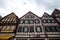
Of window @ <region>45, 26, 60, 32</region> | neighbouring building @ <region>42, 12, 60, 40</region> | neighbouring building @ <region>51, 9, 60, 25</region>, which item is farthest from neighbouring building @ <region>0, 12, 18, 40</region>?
neighbouring building @ <region>51, 9, 60, 25</region>

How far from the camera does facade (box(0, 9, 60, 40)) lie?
1685cm

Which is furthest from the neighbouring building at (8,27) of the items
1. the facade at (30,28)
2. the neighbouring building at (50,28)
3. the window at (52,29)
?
the window at (52,29)

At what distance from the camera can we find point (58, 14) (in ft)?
79.6

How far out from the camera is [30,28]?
18859 mm

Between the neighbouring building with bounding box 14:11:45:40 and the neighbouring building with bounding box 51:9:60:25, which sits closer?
the neighbouring building with bounding box 14:11:45:40

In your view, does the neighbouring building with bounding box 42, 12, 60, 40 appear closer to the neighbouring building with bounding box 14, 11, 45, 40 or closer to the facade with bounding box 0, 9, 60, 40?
the facade with bounding box 0, 9, 60, 40

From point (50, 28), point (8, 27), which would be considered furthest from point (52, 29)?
point (8, 27)

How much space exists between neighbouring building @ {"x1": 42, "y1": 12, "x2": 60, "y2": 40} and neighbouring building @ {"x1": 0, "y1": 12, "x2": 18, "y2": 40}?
7617 mm

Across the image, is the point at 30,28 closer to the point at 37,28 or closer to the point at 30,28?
the point at 30,28

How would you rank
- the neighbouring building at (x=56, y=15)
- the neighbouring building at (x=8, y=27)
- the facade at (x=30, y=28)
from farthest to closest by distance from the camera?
the neighbouring building at (x=56, y=15) < the facade at (x=30, y=28) < the neighbouring building at (x=8, y=27)

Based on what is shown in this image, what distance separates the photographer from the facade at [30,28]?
16.8 m

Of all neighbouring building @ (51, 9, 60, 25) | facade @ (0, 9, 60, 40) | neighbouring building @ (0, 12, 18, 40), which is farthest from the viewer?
neighbouring building @ (51, 9, 60, 25)

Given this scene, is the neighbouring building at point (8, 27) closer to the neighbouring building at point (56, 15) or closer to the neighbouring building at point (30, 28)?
the neighbouring building at point (30, 28)

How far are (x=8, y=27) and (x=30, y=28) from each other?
17.7 feet
